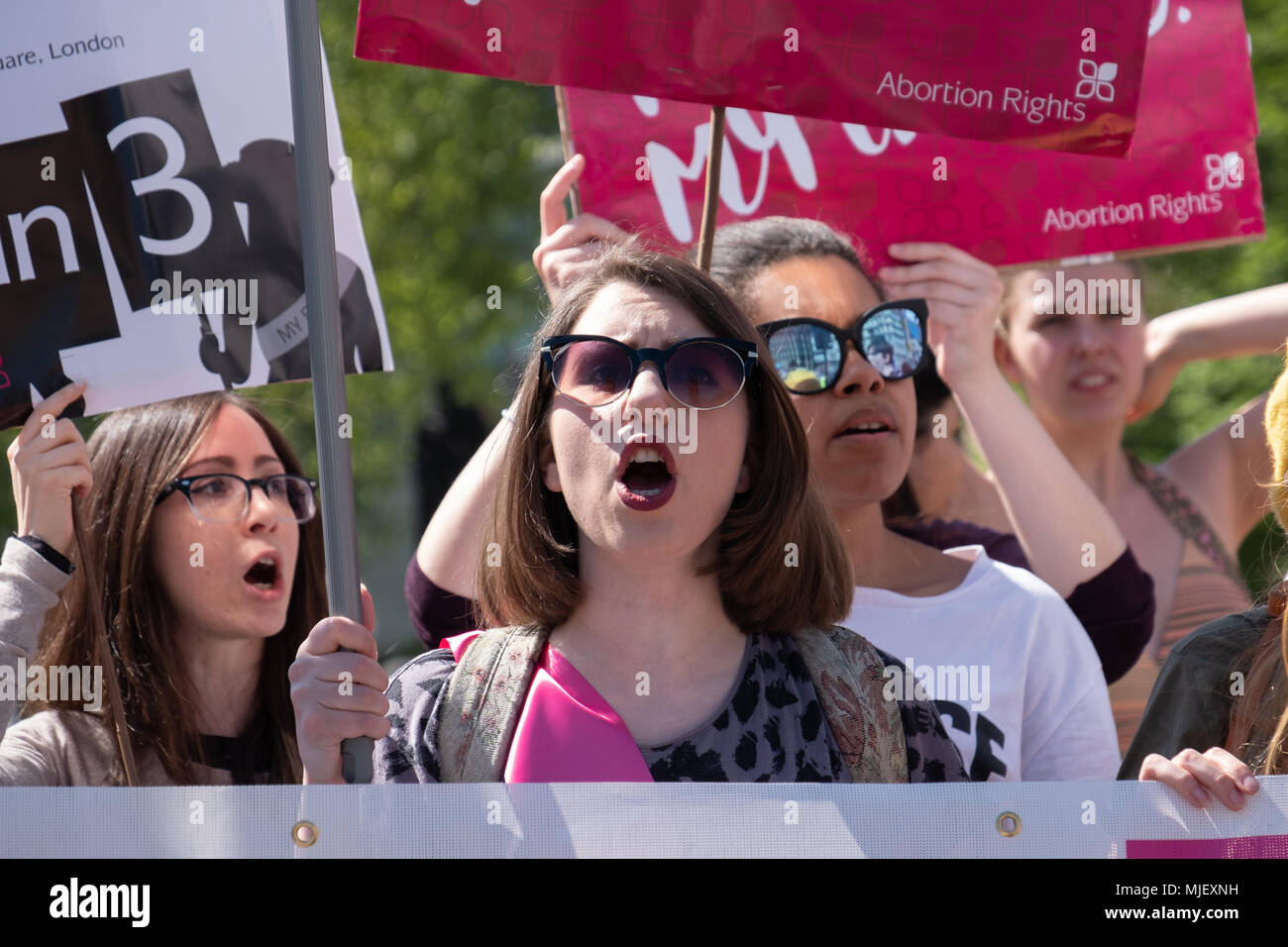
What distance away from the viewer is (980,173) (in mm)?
3064

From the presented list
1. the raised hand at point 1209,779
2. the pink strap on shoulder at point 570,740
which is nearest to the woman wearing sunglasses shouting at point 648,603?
the pink strap on shoulder at point 570,740

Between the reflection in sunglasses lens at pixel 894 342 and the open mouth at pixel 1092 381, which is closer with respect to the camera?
the reflection in sunglasses lens at pixel 894 342

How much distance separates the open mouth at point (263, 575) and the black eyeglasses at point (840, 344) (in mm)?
988

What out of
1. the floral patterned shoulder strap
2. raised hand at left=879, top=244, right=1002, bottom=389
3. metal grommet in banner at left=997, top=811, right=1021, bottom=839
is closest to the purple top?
raised hand at left=879, top=244, right=1002, bottom=389

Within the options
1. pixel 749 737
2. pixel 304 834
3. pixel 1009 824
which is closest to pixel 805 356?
pixel 749 737

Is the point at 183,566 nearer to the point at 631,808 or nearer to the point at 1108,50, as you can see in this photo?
the point at 631,808

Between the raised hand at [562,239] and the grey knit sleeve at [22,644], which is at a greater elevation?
the raised hand at [562,239]

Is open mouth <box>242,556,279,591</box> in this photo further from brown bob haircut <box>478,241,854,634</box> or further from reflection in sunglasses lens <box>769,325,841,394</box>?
reflection in sunglasses lens <box>769,325,841,394</box>

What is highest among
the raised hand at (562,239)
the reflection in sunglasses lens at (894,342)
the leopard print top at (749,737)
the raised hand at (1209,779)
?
the raised hand at (562,239)

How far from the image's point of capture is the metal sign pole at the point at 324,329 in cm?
184

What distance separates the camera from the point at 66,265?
2.56m

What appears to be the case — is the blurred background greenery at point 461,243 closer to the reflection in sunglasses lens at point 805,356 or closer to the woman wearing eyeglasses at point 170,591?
the woman wearing eyeglasses at point 170,591

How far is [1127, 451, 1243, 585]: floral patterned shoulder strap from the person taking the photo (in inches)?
144
